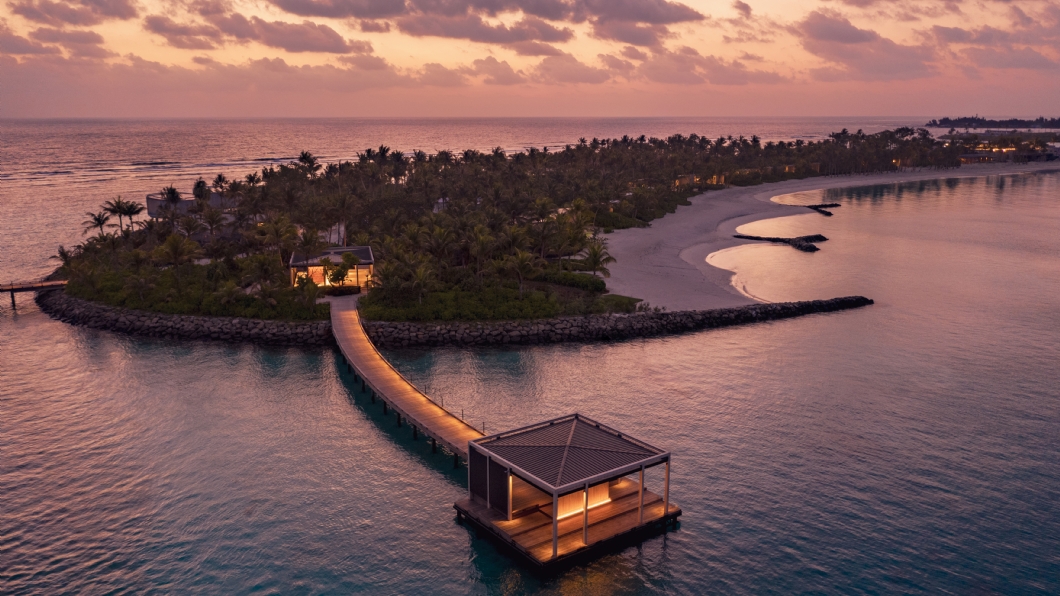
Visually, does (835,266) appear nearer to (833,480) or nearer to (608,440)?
(833,480)

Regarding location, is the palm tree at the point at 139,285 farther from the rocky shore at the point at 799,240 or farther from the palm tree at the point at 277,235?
the rocky shore at the point at 799,240

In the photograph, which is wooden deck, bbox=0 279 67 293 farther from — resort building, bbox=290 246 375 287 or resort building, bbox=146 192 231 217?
resort building, bbox=290 246 375 287

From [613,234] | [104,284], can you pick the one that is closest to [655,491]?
[104,284]

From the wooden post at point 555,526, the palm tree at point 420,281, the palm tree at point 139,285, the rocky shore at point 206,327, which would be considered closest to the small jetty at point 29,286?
the rocky shore at point 206,327

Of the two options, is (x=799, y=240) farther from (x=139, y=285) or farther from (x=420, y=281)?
(x=139, y=285)

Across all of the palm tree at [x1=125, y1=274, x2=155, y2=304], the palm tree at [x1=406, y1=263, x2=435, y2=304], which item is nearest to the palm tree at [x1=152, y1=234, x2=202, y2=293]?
the palm tree at [x1=125, y1=274, x2=155, y2=304]

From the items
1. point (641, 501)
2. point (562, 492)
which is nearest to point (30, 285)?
point (562, 492)
